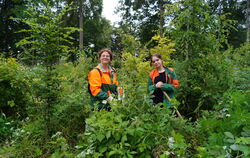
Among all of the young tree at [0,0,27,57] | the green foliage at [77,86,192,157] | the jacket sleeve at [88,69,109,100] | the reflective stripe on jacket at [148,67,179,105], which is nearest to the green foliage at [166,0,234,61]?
the reflective stripe on jacket at [148,67,179,105]

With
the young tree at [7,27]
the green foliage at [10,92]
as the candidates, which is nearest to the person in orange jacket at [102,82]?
the green foliage at [10,92]

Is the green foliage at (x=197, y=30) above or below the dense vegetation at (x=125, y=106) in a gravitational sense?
above

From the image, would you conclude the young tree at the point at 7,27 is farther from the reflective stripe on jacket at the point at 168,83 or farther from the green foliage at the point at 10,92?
the reflective stripe on jacket at the point at 168,83

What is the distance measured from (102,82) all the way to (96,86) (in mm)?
181

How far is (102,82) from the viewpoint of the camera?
3.03m

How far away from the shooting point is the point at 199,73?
14.5 ft

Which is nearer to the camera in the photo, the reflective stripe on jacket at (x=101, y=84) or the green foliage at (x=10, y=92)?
the reflective stripe on jacket at (x=101, y=84)

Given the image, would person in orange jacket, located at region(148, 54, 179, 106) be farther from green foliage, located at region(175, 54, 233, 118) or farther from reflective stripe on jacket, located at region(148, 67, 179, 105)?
green foliage, located at region(175, 54, 233, 118)

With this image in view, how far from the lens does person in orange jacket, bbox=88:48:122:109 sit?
9.30 feet

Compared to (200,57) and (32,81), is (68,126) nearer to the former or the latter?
(32,81)

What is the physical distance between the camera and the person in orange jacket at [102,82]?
2836 mm

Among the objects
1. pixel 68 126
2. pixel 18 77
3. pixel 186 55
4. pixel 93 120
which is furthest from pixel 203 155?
pixel 186 55

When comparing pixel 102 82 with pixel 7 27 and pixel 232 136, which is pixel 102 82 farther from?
pixel 7 27

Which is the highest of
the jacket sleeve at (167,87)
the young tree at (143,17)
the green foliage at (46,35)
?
the young tree at (143,17)
